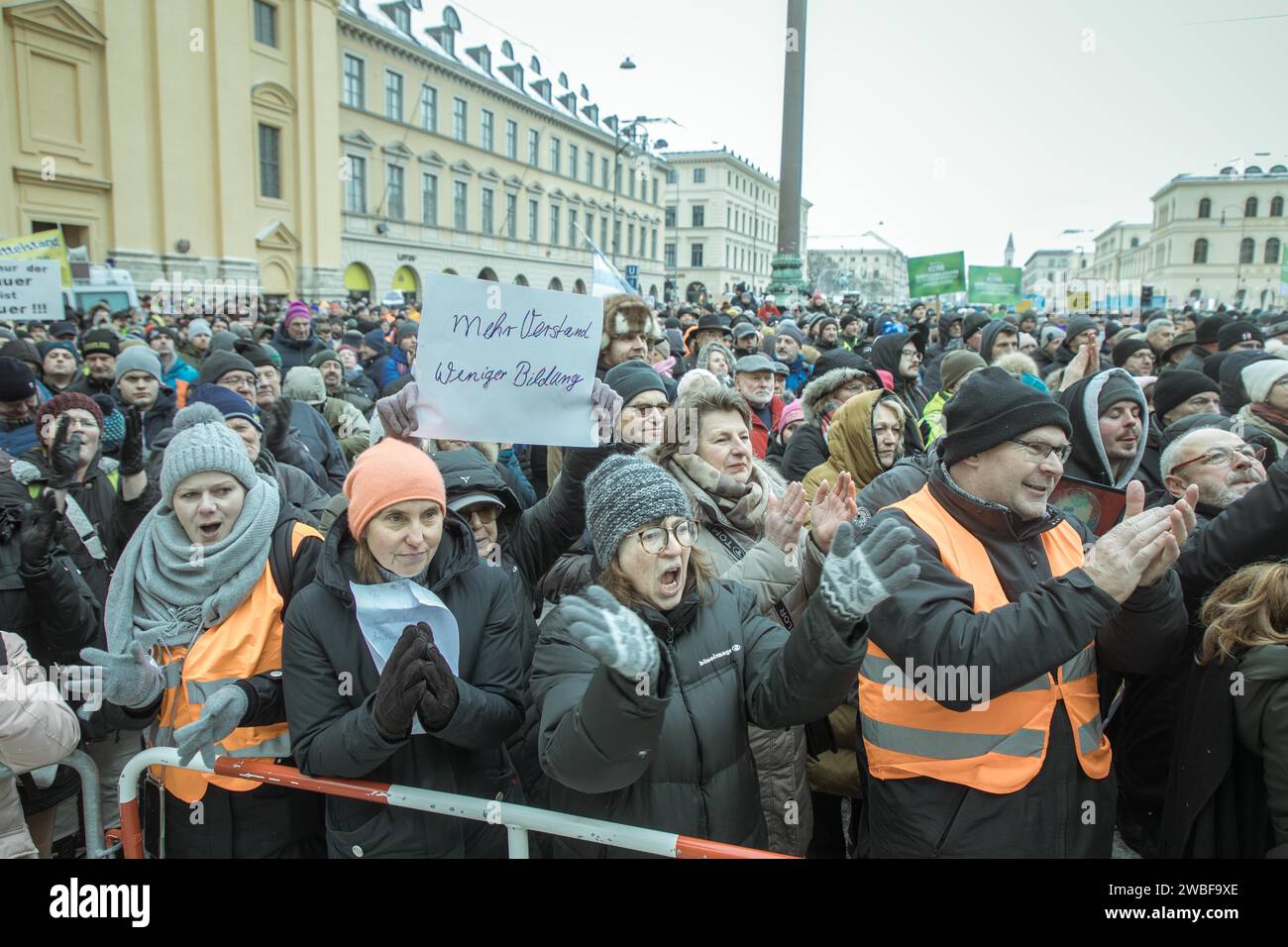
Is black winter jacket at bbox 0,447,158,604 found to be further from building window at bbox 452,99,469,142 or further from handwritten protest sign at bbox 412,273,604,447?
building window at bbox 452,99,469,142

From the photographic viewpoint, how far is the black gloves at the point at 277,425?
5.14 meters

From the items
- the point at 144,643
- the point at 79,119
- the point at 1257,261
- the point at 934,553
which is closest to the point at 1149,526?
the point at 934,553

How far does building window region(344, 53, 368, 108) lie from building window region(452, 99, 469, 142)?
237 inches

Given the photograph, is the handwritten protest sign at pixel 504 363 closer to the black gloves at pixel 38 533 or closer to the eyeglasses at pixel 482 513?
the eyeglasses at pixel 482 513

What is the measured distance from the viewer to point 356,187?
35531 mm

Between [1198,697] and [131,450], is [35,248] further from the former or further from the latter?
[1198,697]

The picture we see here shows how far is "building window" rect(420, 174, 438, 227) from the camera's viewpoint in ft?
131

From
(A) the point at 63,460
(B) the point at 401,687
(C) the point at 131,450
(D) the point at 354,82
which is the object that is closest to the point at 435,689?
(B) the point at 401,687

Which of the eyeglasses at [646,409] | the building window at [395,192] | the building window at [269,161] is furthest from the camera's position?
the building window at [395,192]

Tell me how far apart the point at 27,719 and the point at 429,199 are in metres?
41.6

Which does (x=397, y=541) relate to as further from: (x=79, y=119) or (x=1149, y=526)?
(x=79, y=119)

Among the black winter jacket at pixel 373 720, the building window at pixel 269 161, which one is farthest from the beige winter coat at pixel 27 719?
the building window at pixel 269 161

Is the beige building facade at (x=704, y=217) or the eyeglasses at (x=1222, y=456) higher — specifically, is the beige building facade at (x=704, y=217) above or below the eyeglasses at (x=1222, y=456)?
above

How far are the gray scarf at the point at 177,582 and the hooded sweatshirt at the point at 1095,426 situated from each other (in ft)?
10.1
